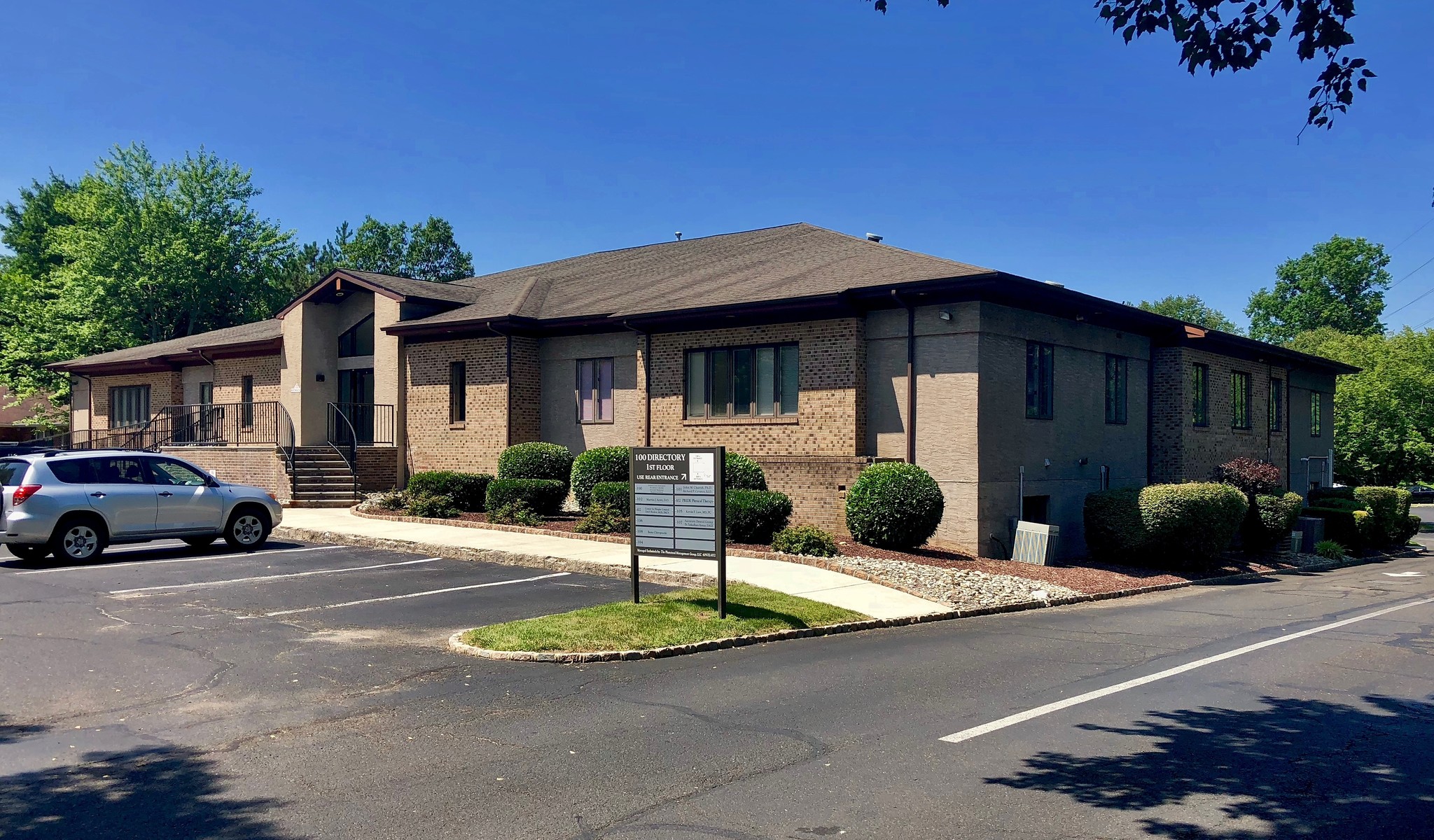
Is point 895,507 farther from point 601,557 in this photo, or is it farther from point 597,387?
point 597,387

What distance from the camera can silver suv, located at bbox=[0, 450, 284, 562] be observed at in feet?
49.6

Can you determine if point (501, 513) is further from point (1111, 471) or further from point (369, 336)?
point (1111, 471)

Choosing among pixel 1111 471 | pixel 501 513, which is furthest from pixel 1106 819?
pixel 1111 471

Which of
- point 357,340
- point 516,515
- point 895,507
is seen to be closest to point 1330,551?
point 895,507

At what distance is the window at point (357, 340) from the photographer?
98.5 ft

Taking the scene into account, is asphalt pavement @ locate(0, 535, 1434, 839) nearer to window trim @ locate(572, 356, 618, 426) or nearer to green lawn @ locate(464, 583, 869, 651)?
green lawn @ locate(464, 583, 869, 651)

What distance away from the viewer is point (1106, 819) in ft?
18.9

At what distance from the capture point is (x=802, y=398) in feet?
69.3

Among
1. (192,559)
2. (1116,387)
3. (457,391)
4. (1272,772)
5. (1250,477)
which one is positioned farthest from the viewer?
(457,391)

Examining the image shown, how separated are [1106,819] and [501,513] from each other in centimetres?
1690

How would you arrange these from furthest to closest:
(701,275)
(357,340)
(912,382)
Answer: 1. (357,340)
2. (701,275)
3. (912,382)

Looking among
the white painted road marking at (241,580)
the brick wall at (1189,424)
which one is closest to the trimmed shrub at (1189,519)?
the brick wall at (1189,424)

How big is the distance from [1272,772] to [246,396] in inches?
1270

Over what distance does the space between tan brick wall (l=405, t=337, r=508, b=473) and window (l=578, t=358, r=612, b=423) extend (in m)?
1.81
